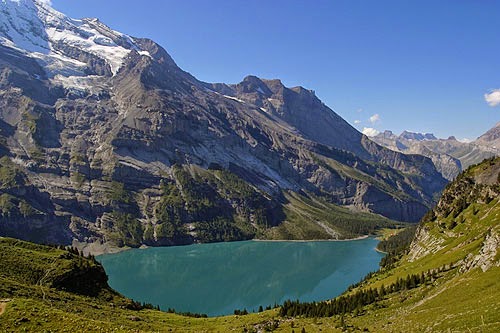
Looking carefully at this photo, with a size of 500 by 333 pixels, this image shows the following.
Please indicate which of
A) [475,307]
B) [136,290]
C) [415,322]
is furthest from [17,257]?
[136,290]

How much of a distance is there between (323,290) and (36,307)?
158 meters

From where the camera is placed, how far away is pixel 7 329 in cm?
3931

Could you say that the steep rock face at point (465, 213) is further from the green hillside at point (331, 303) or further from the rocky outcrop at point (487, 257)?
the rocky outcrop at point (487, 257)

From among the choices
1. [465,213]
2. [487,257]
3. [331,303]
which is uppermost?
[465,213]

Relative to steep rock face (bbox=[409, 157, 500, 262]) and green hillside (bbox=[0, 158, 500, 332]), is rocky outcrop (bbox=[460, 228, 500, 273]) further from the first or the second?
steep rock face (bbox=[409, 157, 500, 262])

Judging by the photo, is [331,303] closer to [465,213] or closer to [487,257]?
[487,257]

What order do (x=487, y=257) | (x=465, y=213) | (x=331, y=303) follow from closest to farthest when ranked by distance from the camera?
1. (x=487, y=257)
2. (x=331, y=303)
3. (x=465, y=213)

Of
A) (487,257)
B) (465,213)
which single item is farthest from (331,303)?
(465,213)

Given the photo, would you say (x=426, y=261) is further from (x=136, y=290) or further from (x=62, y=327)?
(x=136, y=290)

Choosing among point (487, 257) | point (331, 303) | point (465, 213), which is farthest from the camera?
point (465, 213)

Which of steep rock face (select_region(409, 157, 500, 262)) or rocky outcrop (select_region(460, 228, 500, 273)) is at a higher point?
steep rock face (select_region(409, 157, 500, 262))

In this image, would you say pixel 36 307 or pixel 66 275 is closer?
pixel 36 307

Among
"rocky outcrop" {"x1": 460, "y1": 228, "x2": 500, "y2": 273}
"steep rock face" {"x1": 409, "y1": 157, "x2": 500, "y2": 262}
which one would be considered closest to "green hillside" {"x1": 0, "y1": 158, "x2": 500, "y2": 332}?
"rocky outcrop" {"x1": 460, "y1": 228, "x2": 500, "y2": 273}

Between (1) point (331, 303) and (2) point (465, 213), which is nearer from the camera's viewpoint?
(1) point (331, 303)
